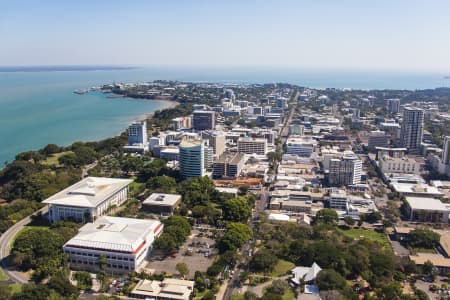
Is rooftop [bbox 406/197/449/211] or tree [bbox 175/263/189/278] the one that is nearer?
tree [bbox 175/263/189/278]

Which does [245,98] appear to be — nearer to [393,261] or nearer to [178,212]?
[178,212]

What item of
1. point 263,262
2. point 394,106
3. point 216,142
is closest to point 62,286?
point 263,262

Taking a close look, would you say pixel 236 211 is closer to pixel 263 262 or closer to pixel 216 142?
pixel 263 262

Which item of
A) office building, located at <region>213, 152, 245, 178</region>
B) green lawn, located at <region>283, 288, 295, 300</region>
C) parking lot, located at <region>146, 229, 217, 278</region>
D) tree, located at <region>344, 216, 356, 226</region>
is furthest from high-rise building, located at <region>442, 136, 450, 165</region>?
green lawn, located at <region>283, 288, 295, 300</region>

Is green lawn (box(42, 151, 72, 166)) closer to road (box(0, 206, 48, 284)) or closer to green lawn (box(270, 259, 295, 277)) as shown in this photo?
road (box(0, 206, 48, 284))

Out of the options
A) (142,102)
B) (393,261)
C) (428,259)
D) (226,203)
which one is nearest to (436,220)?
(428,259)

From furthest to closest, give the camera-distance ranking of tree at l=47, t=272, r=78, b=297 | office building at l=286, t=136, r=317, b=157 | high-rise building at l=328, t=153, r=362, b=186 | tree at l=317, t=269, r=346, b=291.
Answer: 1. office building at l=286, t=136, r=317, b=157
2. high-rise building at l=328, t=153, r=362, b=186
3. tree at l=317, t=269, r=346, b=291
4. tree at l=47, t=272, r=78, b=297

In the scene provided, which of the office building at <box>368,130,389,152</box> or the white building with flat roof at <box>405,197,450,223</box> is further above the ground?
the office building at <box>368,130,389,152</box>
